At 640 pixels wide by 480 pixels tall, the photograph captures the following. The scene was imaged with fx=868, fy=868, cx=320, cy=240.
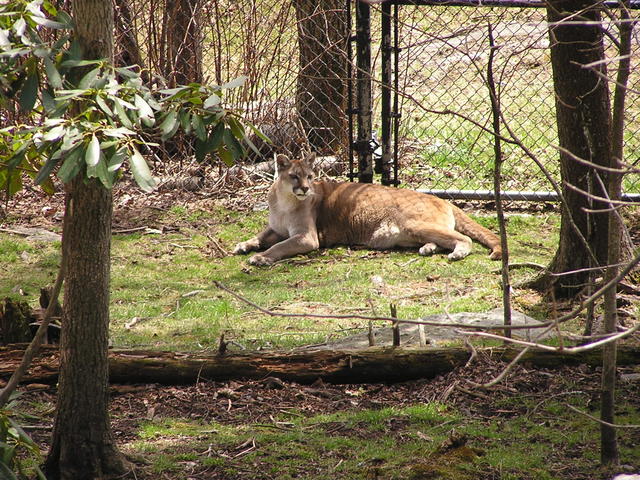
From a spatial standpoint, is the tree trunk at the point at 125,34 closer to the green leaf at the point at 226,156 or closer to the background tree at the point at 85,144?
the background tree at the point at 85,144

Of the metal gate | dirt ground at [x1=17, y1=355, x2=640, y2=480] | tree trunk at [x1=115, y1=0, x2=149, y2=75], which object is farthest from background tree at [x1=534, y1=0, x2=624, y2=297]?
tree trunk at [x1=115, y1=0, x2=149, y2=75]

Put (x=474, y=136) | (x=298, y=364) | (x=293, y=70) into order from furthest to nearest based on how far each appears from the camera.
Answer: (x=474, y=136) → (x=293, y=70) → (x=298, y=364)

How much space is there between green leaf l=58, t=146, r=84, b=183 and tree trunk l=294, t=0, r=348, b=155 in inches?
285

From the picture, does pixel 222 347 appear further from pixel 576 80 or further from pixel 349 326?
pixel 576 80

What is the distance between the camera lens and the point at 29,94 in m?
3.03

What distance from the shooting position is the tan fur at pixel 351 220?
27.7ft

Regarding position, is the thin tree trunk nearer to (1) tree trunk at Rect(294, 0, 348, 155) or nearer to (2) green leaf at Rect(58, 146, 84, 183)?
(2) green leaf at Rect(58, 146, 84, 183)

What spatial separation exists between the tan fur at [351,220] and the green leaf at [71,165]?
551cm

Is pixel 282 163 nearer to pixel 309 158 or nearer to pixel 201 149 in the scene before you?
pixel 309 158

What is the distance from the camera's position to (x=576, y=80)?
5848 millimetres

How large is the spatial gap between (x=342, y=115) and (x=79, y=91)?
25.4 feet

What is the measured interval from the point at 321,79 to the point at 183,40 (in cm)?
172

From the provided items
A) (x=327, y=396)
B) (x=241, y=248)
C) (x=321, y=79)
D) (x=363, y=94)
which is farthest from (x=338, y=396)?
(x=321, y=79)

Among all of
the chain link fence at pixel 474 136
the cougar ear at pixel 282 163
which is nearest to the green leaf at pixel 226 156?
the cougar ear at pixel 282 163
